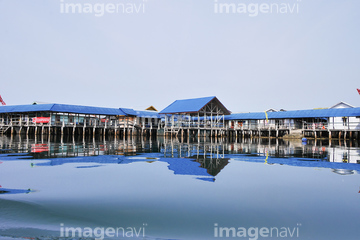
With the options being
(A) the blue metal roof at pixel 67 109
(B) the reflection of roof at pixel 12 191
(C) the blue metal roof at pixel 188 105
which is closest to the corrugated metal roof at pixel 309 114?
(C) the blue metal roof at pixel 188 105

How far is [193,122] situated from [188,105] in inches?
99.1

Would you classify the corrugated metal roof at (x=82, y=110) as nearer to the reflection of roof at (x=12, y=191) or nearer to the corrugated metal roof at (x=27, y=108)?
the corrugated metal roof at (x=27, y=108)

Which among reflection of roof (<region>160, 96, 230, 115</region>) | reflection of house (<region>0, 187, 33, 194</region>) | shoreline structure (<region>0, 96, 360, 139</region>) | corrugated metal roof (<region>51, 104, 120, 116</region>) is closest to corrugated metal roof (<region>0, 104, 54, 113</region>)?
shoreline structure (<region>0, 96, 360, 139</region>)

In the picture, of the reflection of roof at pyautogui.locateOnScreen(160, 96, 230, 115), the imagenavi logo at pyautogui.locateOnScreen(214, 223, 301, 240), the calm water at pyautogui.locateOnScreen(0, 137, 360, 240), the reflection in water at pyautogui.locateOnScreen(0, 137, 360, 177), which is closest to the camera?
the imagenavi logo at pyautogui.locateOnScreen(214, 223, 301, 240)

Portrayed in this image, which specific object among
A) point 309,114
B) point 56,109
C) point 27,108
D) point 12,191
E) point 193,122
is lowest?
point 12,191

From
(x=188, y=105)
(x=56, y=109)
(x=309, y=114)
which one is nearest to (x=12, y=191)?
(x=188, y=105)

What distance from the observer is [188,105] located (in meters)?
37.5

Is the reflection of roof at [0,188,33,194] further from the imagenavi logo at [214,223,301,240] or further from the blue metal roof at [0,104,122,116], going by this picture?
the blue metal roof at [0,104,122,116]

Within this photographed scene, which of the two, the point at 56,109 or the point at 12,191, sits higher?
the point at 56,109

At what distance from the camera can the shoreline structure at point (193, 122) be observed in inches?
1400

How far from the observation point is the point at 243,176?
6.80m

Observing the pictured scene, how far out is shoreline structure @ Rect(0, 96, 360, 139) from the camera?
3556 cm

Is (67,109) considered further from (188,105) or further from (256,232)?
(256,232)

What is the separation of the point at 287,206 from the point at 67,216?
337 centimetres
